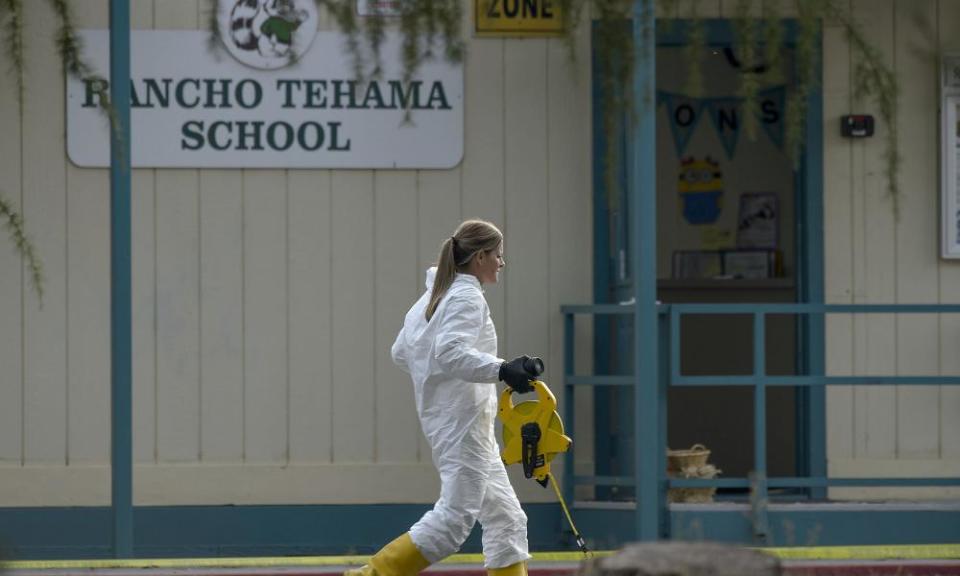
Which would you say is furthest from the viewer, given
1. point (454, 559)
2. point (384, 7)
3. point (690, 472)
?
point (690, 472)

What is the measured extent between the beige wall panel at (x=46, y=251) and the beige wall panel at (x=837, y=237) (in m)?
4.35

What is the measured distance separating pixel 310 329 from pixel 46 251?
1.55 metres

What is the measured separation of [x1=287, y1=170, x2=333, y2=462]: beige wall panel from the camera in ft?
32.7

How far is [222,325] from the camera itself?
9.95 meters

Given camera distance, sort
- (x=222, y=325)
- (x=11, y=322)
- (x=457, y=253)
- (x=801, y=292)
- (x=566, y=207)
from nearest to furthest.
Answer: (x=457, y=253), (x=11, y=322), (x=222, y=325), (x=566, y=207), (x=801, y=292)

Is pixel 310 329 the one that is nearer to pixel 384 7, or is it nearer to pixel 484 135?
pixel 484 135

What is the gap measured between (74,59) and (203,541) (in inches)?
208

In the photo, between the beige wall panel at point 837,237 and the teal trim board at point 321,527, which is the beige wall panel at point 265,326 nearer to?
the teal trim board at point 321,527

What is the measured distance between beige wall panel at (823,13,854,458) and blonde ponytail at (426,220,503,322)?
3.34 metres

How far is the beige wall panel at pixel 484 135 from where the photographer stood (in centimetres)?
1000

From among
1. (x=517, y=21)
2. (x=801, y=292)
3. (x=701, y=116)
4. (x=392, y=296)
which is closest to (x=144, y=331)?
(x=392, y=296)

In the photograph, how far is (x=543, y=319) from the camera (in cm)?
1008

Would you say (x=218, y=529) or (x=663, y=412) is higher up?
(x=663, y=412)

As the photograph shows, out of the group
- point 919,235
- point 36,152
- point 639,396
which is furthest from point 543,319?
point 36,152
